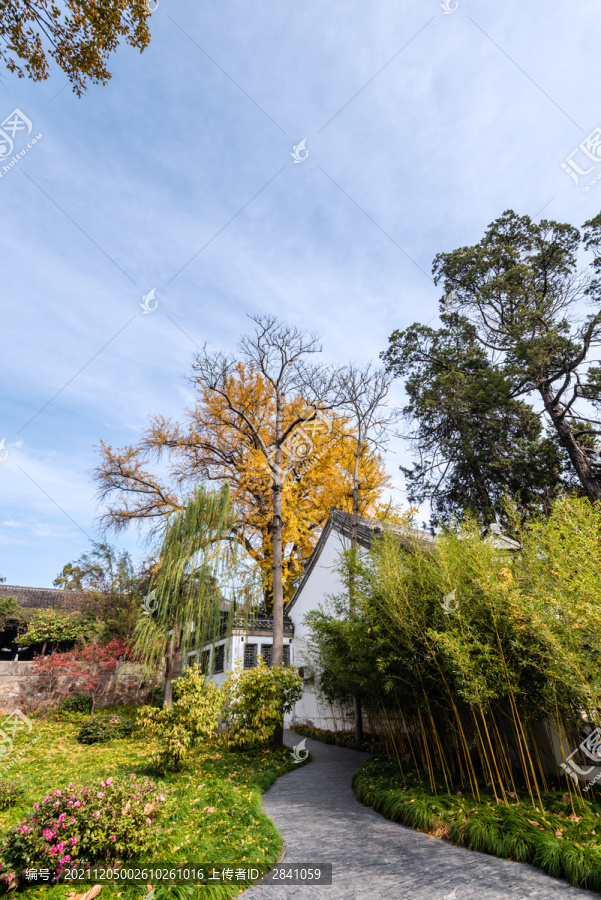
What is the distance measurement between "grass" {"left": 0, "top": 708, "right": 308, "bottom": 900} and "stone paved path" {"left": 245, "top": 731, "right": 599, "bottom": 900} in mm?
359

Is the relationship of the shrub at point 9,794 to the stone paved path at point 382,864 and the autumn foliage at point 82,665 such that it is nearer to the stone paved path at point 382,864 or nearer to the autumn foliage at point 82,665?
the stone paved path at point 382,864

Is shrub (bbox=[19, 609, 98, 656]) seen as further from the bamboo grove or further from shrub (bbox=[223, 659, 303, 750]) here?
the bamboo grove

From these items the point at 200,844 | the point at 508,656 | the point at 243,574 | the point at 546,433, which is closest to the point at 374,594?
the point at 508,656

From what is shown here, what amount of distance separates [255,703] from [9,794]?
4346 mm

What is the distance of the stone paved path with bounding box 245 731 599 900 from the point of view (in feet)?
10.4

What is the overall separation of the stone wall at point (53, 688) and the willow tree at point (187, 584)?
4.04m

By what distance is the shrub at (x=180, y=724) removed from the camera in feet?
21.1

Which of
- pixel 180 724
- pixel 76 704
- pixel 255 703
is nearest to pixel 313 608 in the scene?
pixel 255 703

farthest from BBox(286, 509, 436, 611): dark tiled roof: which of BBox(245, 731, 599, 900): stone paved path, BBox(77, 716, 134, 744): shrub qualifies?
BBox(77, 716, 134, 744): shrub

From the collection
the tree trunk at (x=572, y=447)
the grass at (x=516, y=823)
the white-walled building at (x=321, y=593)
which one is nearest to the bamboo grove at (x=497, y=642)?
the grass at (x=516, y=823)

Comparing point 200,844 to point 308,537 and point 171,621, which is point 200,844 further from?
point 308,537

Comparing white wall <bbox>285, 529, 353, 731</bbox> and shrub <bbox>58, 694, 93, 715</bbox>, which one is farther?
shrub <bbox>58, 694, 93, 715</bbox>

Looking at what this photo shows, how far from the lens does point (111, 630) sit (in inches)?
554

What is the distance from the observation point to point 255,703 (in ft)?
27.3
